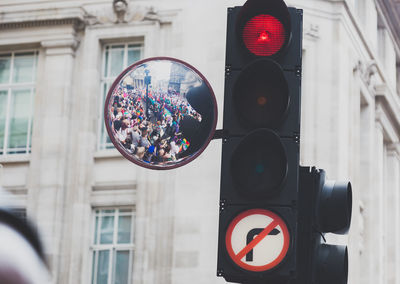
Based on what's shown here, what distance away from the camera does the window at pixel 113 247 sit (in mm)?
20906

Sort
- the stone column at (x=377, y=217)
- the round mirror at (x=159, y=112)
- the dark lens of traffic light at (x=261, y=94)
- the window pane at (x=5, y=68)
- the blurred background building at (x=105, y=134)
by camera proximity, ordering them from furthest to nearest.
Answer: the stone column at (x=377, y=217) → the window pane at (x=5, y=68) → the blurred background building at (x=105, y=134) → the round mirror at (x=159, y=112) → the dark lens of traffic light at (x=261, y=94)

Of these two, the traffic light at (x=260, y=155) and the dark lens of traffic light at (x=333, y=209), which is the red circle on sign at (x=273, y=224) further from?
the dark lens of traffic light at (x=333, y=209)

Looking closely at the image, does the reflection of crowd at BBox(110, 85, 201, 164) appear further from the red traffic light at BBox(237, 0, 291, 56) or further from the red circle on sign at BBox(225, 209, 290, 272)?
the red circle on sign at BBox(225, 209, 290, 272)

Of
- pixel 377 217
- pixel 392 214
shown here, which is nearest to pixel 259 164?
pixel 377 217

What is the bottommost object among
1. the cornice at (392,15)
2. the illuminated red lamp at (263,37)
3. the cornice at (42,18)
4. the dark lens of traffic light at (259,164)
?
the dark lens of traffic light at (259,164)

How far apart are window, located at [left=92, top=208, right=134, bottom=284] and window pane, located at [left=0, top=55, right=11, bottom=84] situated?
3.91 m

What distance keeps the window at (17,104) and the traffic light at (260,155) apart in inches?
731

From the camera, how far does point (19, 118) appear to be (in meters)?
22.4

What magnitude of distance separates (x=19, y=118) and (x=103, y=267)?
158 inches

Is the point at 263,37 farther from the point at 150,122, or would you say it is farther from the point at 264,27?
the point at 150,122

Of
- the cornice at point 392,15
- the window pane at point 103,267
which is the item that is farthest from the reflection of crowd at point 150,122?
the cornice at point 392,15

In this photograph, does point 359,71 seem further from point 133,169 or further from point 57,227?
point 57,227

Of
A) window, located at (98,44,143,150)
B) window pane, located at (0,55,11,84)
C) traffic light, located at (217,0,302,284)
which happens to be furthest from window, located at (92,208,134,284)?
traffic light, located at (217,0,302,284)

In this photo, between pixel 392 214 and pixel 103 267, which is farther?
pixel 392 214
